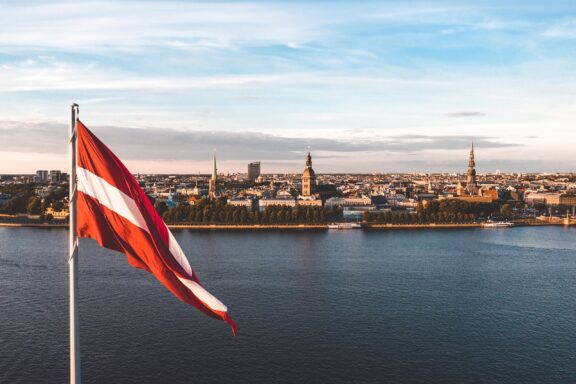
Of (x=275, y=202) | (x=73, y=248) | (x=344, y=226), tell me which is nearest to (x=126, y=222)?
(x=73, y=248)

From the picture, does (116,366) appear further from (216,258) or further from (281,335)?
(216,258)

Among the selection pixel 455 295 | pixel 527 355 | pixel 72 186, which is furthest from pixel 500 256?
pixel 72 186

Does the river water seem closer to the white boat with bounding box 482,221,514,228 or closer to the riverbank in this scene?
the riverbank

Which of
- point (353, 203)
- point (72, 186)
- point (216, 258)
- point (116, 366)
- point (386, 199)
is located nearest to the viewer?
point (72, 186)

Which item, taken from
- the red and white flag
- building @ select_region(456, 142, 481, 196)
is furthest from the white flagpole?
building @ select_region(456, 142, 481, 196)

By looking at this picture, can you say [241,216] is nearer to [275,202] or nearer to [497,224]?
[275,202]

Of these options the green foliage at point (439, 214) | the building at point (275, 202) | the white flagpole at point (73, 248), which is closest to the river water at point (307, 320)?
the white flagpole at point (73, 248)
